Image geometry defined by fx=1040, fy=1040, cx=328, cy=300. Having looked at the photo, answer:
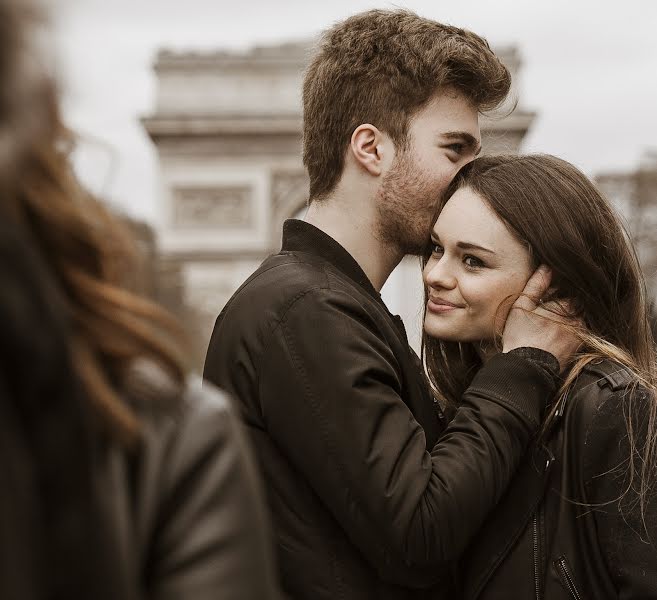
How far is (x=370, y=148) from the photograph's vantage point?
209 centimetres

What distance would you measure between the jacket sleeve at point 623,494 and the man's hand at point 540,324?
179 millimetres

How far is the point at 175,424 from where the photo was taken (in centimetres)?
80

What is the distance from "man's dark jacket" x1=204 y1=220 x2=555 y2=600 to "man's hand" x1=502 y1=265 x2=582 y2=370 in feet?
0.37

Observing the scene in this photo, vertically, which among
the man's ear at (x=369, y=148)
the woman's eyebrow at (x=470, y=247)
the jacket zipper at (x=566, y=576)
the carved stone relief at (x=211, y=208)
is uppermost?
the man's ear at (x=369, y=148)

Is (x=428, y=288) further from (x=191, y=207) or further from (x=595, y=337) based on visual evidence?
(x=191, y=207)

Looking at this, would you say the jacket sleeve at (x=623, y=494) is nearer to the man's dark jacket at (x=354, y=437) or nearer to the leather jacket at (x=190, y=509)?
the man's dark jacket at (x=354, y=437)

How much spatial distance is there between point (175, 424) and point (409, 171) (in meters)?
1.35

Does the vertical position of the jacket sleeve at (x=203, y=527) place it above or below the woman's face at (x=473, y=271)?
above

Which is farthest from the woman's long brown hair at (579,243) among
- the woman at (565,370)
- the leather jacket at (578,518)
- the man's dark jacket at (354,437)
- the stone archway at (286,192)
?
the stone archway at (286,192)

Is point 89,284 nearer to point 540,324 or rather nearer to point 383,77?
point 540,324

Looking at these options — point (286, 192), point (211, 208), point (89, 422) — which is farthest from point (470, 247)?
point (286, 192)

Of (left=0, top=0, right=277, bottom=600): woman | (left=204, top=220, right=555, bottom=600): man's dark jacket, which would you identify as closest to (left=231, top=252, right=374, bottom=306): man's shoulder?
(left=204, top=220, right=555, bottom=600): man's dark jacket

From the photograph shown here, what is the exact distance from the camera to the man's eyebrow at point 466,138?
2098 millimetres

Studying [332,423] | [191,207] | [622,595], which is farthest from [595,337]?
[191,207]
